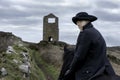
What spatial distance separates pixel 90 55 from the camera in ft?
27.7

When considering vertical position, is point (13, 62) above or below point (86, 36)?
below

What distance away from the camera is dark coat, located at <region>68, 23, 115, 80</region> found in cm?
841

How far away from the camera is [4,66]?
1543cm

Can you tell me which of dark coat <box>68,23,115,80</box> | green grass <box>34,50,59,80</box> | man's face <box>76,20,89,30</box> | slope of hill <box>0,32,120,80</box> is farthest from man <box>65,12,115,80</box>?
green grass <box>34,50,59,80</box>

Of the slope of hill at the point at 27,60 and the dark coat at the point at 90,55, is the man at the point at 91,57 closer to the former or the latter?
the dark coat at the point at 90,55

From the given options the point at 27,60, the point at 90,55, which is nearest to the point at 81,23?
the point at 90,55

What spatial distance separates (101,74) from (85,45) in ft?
1.65

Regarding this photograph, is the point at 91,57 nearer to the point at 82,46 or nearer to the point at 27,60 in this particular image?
the point at 82,46

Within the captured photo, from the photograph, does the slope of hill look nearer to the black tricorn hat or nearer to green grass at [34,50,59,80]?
green grass at [34,50,59,80]

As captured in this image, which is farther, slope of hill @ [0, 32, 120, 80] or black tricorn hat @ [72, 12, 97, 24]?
slope of hill @ [0, 32, 120, 80]

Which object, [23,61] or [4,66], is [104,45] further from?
[23,61]

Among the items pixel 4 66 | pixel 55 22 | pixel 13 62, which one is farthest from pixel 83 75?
pixel 55 22

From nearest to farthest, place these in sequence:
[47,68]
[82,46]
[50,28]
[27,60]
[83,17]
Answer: [82,46], [83,17], [27,60], [47,68], [50,28]

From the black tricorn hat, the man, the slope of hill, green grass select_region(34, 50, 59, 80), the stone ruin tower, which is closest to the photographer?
the man
